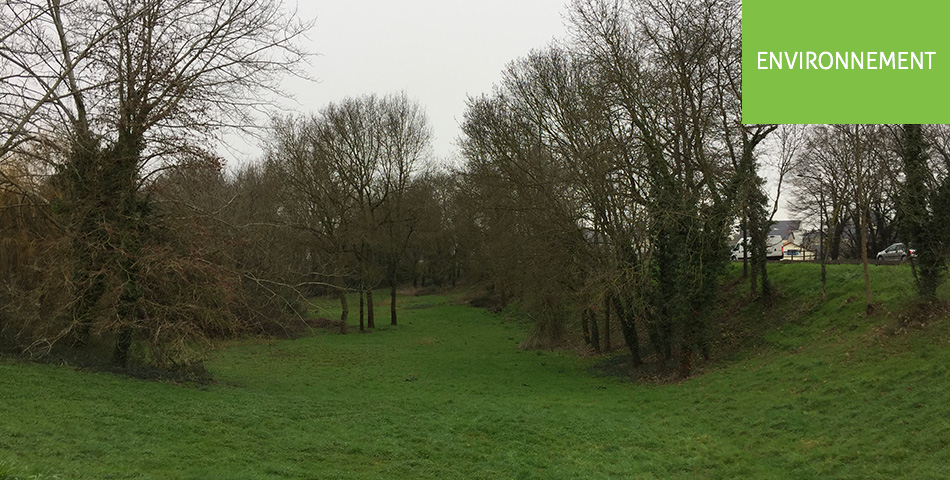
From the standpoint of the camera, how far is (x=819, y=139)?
84.2ft

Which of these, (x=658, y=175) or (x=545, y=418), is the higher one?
(x=658, y=175)

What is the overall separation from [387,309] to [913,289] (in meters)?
38.0

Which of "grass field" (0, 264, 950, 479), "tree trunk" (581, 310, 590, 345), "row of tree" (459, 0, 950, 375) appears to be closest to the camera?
"grass field" (0, 264, 950, 479)

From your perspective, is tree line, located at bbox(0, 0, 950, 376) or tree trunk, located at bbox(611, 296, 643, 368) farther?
tree trunk, located at bbox(611, 296, 643, 368)

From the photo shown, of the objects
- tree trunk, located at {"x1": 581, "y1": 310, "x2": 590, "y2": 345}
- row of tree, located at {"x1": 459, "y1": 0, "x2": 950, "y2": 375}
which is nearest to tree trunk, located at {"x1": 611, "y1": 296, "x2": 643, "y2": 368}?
row of tree, located at {"x1": 459, "y1": 0, "x2": 950, "y2": 375}

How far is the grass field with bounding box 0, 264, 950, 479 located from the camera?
8.77 m

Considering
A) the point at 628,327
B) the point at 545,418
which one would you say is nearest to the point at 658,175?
the point at 628,327

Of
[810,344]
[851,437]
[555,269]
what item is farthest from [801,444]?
[555,269]

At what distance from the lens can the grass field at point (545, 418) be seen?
28.8ft

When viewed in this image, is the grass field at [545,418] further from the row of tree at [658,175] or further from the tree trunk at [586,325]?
the tree trunk at [586,325]

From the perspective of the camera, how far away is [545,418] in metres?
13.3

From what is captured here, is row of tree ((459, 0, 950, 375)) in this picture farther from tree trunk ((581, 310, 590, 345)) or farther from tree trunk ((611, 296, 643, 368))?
tree trunk ((581, 310, 590, 345))

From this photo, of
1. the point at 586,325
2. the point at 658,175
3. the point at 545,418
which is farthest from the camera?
the point at 586,325

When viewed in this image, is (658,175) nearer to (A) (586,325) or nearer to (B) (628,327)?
(B) (628,327)
